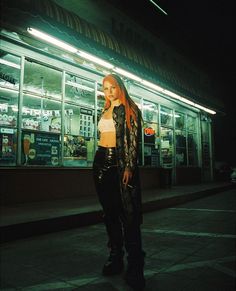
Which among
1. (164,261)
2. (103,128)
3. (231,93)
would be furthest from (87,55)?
(231,93)

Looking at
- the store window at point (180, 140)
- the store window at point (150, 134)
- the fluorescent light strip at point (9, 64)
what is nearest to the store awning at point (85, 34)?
the fluorescent light strip at point (9, 64)

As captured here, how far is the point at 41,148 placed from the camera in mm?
8531

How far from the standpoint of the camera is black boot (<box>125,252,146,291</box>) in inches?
101

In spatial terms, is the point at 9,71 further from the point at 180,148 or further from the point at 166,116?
the point at 180,148

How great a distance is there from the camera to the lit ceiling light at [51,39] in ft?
22.0

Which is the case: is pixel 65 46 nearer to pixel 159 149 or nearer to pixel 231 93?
pixel 159 149

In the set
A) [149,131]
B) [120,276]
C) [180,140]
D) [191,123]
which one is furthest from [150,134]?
A: [120,276]

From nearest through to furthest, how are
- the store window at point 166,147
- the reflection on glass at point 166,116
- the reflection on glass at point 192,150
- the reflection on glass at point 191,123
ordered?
the store window at point 166,147
the reflection on glass at point 166,116
the reflection on glass at point 192,150
the reflection on glass at point 191,123

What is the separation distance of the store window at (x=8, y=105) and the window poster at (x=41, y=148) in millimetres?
382

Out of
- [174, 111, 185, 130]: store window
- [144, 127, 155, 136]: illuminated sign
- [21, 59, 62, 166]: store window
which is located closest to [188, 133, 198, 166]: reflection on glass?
[174, 111, 185, 130]: store window

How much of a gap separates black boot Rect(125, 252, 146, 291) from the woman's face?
1.60 metres

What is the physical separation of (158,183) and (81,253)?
31.8 ft

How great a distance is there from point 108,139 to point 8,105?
5.72m

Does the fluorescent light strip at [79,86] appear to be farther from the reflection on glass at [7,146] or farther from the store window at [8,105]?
the reflection on glass at [7,146]
